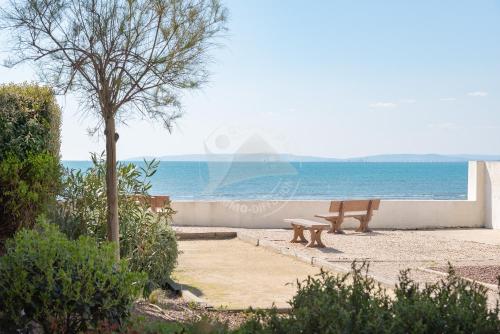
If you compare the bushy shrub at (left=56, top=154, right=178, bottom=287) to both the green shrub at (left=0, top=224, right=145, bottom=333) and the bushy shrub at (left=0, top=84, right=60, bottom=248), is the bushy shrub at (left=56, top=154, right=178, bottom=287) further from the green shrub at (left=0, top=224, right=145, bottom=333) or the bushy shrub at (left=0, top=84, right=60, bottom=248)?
the green shrub at (left=0, top=224, right=145, bottom=333)

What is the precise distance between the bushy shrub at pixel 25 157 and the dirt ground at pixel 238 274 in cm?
212

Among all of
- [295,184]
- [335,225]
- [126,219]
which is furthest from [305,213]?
[295,184]

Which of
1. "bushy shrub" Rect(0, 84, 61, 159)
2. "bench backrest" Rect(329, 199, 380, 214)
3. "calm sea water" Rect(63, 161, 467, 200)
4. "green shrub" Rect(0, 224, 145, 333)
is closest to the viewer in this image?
"green shrub" Rect(0, 224, 145, 333)

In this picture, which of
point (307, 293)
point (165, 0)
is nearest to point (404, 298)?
point (307, 293)

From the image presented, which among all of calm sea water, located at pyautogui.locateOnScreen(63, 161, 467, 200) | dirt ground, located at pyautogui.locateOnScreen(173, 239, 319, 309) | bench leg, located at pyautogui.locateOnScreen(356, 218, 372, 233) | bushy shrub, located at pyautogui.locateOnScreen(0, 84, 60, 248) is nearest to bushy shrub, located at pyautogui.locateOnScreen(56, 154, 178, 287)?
bushy shrub, located at pyautogui.locateOnScreen(0, 84, 60, 248)

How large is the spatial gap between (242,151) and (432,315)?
297 feet

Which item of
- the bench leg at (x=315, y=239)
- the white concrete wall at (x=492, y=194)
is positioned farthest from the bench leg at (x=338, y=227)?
the white concrete wall at (x=492, y=194)

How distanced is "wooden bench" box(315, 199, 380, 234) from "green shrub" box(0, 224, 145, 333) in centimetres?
1079

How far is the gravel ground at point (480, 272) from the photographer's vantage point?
905 centimetres

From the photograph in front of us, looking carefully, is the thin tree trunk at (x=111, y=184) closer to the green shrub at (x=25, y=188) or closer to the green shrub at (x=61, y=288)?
the green shrub at (x=25, y=188)

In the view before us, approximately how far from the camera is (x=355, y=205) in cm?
1545

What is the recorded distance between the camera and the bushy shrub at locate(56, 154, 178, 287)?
8.02 m

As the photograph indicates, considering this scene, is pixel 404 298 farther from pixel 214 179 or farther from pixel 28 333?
pixel 214 179

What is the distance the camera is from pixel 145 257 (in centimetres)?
809
